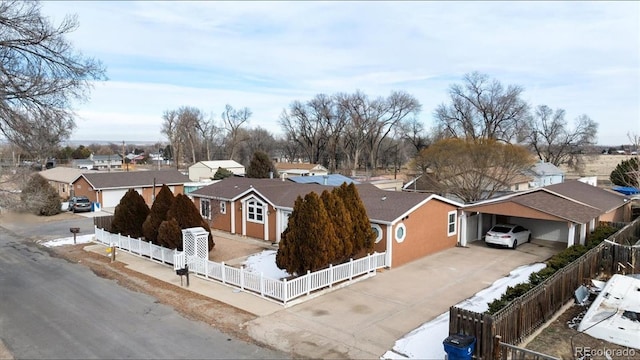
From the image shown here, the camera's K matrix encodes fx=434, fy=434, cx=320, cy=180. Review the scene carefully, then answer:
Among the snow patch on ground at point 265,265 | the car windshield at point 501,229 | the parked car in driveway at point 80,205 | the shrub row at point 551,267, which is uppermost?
the shrub row at point 551,267

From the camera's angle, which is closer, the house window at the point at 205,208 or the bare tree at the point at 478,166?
the house window at the point at 205,208

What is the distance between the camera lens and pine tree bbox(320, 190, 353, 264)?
1595 cm

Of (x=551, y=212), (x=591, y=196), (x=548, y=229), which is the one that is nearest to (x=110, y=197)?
(x=548, y=229)

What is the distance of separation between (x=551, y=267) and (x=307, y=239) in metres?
8.46

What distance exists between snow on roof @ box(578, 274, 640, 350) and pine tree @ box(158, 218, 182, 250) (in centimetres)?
1458

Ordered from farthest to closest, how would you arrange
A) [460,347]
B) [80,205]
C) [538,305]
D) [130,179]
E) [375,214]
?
[130,179], [80,205], [375,214], [538,305], [460,347]

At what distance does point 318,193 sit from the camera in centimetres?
2428

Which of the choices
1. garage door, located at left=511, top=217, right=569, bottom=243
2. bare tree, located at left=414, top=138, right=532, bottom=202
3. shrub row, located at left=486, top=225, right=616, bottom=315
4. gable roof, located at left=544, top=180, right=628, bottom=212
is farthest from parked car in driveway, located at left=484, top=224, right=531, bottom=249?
bare tree, located at left=414, top=138, right=532, bottom=202

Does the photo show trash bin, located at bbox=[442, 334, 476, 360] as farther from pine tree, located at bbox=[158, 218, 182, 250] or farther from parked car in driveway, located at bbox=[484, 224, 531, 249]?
parked car in driveway, located at bbox=[484, 224, 531, 249]

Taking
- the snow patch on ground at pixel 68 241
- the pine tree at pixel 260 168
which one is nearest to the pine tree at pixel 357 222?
the snow patch on ground at pixel 68 241

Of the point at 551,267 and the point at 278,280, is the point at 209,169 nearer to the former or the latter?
the point at 278,280

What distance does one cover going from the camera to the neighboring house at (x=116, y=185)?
37125 millimetres

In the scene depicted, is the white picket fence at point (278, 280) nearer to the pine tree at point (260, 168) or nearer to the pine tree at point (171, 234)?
the pine tree at point (171, 234)

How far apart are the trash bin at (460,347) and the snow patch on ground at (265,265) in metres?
8.48
